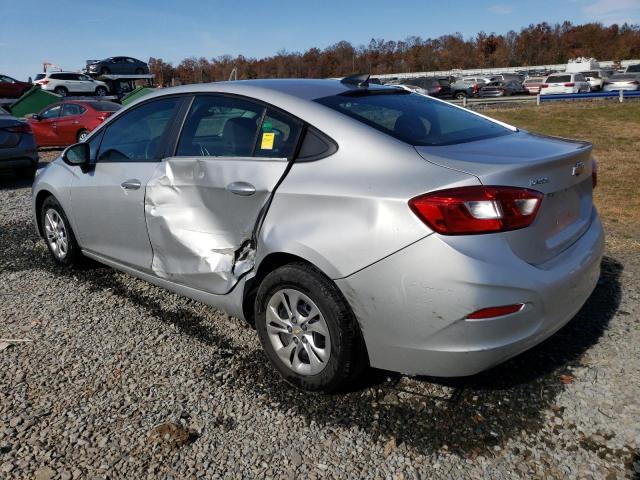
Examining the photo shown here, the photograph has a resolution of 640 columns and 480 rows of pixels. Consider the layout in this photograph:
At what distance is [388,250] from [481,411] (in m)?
1.02

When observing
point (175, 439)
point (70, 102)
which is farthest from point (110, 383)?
point (70, 102)

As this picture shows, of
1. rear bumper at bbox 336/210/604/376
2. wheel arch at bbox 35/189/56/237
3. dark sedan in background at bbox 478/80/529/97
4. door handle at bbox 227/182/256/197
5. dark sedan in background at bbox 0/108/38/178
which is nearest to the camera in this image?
rear bumper at bbox 336/210/604/376

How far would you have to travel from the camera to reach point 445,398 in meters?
2.85

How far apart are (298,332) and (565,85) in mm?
32371

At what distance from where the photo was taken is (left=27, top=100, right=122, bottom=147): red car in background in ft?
49.4

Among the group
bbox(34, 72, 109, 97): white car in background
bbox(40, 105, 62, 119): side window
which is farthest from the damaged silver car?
bbox(34, 72, 109, 97): white car in background

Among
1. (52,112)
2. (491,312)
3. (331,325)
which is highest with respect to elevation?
(52,112)

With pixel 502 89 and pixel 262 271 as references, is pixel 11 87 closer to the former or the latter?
pixel 502 89

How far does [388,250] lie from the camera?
2387 mm

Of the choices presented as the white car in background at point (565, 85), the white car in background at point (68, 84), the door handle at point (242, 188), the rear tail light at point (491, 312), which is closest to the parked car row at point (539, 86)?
the white car in background at point (565, 85)

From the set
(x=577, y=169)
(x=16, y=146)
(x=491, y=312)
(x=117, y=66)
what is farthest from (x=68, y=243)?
(x=117, y=66)

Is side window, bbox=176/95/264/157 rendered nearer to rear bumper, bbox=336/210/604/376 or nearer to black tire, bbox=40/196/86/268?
rear bumper, bbox=336/210/604/376

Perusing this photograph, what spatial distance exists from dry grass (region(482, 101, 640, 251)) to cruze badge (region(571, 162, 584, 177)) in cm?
272

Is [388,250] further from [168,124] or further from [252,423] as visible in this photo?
[168,124]
